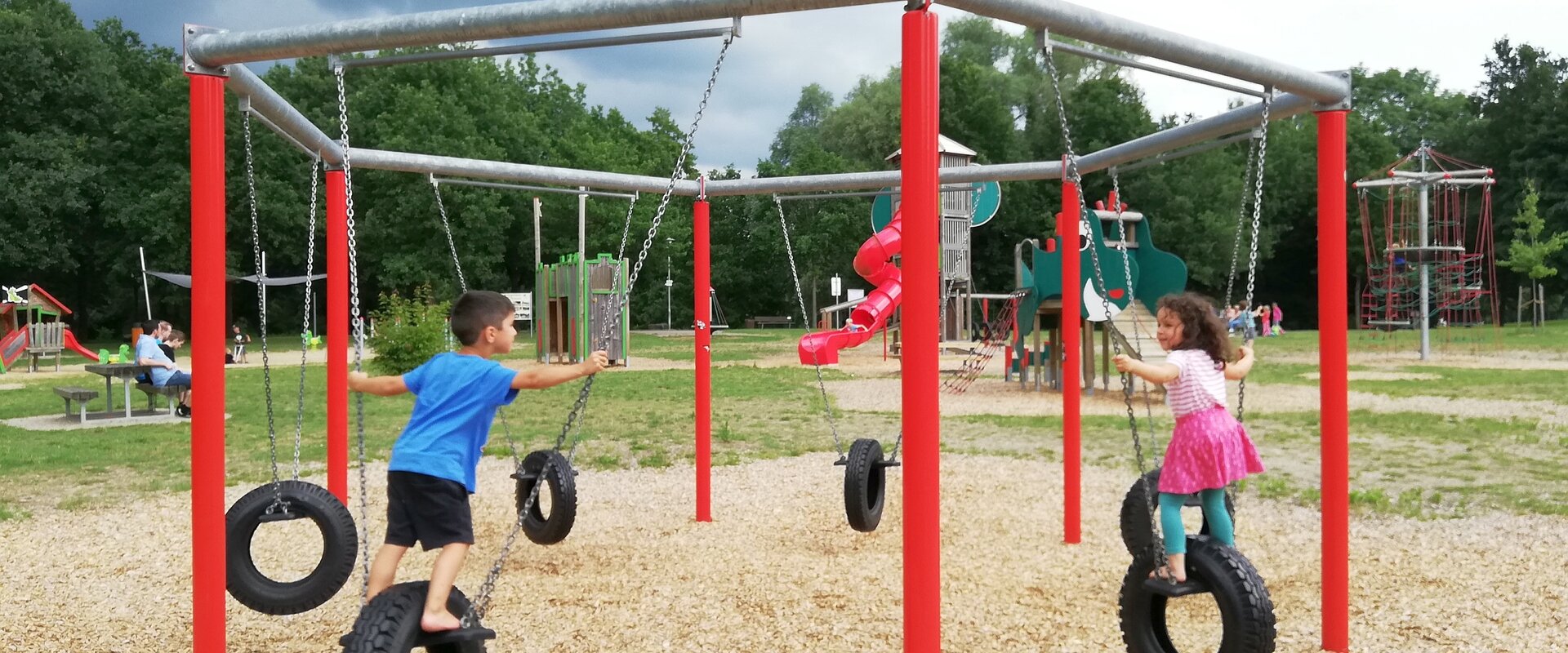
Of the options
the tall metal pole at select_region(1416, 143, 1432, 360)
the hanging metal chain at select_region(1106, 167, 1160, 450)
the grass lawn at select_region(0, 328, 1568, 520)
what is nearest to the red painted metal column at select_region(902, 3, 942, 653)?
the hanging metal chain at select_region(1106, 167, 1160, 450)

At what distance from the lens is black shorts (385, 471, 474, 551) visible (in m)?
3.25

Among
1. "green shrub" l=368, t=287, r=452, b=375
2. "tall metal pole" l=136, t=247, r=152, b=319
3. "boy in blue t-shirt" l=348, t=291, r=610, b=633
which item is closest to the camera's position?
"boy in blue t-shirt" l=348, t=291, r=610, b=633

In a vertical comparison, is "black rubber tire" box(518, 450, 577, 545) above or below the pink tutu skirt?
below

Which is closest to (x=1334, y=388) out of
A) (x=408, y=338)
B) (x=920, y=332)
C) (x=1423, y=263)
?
(x=920, y=332)

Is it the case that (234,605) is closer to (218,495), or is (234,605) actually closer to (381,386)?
(218,495)

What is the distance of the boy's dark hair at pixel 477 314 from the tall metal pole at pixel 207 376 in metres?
0.86

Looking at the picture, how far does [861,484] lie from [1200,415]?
2.23m

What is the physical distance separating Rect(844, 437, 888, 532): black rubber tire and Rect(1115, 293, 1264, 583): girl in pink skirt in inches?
81.9

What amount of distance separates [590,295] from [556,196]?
56.9 ft

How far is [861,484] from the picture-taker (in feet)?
18.7

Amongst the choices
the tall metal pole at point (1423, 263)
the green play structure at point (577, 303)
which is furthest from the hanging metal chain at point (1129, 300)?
the green play structure at point (577, 303)

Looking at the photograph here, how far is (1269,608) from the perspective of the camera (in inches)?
134

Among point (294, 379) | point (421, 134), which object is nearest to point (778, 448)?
point (294, 379)

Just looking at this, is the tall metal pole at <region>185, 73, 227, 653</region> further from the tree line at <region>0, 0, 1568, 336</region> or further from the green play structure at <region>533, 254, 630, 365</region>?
the tree line at <region>0, 0, 1568, 336</region>
